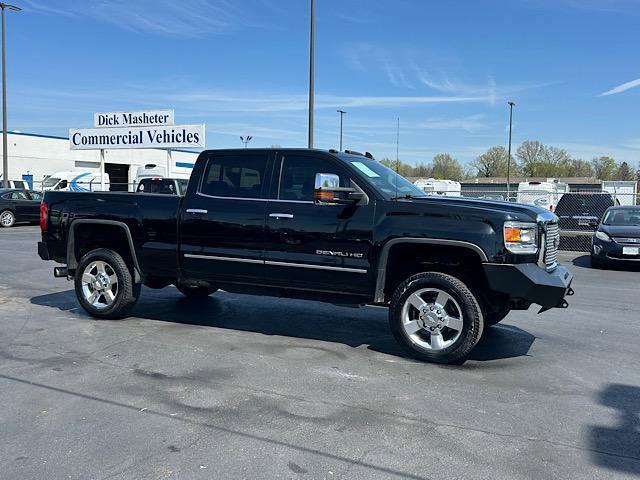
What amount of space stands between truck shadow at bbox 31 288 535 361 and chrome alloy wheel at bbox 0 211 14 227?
16.3 m

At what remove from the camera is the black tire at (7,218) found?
896 inches

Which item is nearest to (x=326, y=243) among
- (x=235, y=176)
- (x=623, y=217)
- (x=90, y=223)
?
(x=235, y=176)

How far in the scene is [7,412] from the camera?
13.6ft

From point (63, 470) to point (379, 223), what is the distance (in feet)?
11.0

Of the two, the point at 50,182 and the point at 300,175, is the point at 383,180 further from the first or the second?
the point at 50,182

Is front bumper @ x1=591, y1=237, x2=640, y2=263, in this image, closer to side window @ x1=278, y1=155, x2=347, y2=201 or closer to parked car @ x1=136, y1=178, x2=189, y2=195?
side window @ x1=278, y1=155, x2=347, y2=201

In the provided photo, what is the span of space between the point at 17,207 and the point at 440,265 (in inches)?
860

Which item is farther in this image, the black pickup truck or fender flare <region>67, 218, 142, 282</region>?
fender flare <region>67, 218, 142, 282</region>

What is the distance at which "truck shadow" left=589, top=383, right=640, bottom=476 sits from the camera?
11.4ft

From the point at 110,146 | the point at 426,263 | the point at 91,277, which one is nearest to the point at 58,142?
the point at 110,146

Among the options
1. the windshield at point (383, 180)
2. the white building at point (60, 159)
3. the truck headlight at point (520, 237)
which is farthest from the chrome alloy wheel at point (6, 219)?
the truck headlight at point (520, 237)

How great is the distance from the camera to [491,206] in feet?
17.8

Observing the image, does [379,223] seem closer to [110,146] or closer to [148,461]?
[148,461]

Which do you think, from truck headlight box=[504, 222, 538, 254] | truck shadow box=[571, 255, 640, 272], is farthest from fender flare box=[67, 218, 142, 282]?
truck shadow box=[571, 255, 640, 272]
